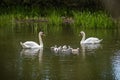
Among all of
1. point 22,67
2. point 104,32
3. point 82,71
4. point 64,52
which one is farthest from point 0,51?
point 104,32

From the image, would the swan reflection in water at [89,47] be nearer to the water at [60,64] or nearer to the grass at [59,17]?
the water at [60,64]

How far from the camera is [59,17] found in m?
24.8

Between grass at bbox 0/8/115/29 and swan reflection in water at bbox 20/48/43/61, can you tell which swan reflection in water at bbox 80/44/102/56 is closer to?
swan reflection in water at bbox 20/48/43/61

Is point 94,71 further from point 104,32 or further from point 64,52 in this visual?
point 104,32

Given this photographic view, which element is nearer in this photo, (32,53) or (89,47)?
(32,53)

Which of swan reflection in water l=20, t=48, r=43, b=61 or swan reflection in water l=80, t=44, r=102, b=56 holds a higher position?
swan reflection in water l=80, t=44, r=102, b=56

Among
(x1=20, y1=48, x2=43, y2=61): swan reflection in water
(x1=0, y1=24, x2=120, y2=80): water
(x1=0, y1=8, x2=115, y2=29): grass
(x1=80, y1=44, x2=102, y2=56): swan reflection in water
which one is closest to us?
(x1=0, y1=24, x2=120, y2=80): water

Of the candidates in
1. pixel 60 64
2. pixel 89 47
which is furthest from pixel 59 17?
pixel 60 64

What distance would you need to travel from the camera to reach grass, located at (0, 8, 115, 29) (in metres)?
20.8

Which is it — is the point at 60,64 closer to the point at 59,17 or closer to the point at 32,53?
the point at 32,53

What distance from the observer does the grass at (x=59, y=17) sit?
68.1 ft

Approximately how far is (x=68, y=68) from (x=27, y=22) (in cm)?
1675

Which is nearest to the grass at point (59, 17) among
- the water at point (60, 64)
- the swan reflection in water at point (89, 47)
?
the swan reflection in water at point (89, 47)

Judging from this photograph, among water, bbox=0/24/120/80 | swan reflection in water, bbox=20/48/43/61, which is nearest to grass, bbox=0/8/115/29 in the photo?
water, bbox=0/24/120/80
